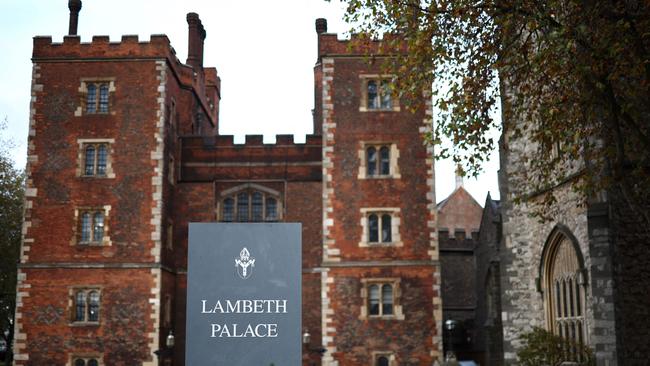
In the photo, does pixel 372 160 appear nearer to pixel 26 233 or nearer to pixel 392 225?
pixel 392 225

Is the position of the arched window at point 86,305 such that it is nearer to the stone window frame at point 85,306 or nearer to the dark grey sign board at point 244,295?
the stone window frame at point 85,306

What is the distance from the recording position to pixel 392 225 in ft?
96.6

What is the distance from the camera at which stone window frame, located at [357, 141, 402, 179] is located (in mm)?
29734

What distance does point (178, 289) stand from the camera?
3122 centimetres

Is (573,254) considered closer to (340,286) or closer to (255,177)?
(340,286)

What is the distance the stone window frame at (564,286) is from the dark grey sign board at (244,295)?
9978mm

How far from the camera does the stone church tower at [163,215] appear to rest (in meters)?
28.5

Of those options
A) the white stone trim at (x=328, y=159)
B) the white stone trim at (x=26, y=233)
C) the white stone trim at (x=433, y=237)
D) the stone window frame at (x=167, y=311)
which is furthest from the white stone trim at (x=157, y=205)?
the white stone trim at (x=433, y=237)

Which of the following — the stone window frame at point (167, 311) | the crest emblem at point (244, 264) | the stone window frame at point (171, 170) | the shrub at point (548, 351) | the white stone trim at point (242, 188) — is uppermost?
the stone window frame at point (171, 170)

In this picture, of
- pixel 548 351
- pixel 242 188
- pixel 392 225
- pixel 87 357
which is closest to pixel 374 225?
pixel 392 225

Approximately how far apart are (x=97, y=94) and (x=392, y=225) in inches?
453

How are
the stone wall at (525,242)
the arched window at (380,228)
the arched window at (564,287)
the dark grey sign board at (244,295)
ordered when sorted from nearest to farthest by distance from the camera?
1. the stone wall at (525,242)
2. the arched window at (564,287)
3. the dark grey sign board at (244,295)
4. the arched window at (380,228)

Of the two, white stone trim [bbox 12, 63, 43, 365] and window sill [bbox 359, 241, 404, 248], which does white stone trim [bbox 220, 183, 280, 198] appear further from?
white stone trim [bbox 12, 63, 43, 365]

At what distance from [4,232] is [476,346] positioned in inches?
852
